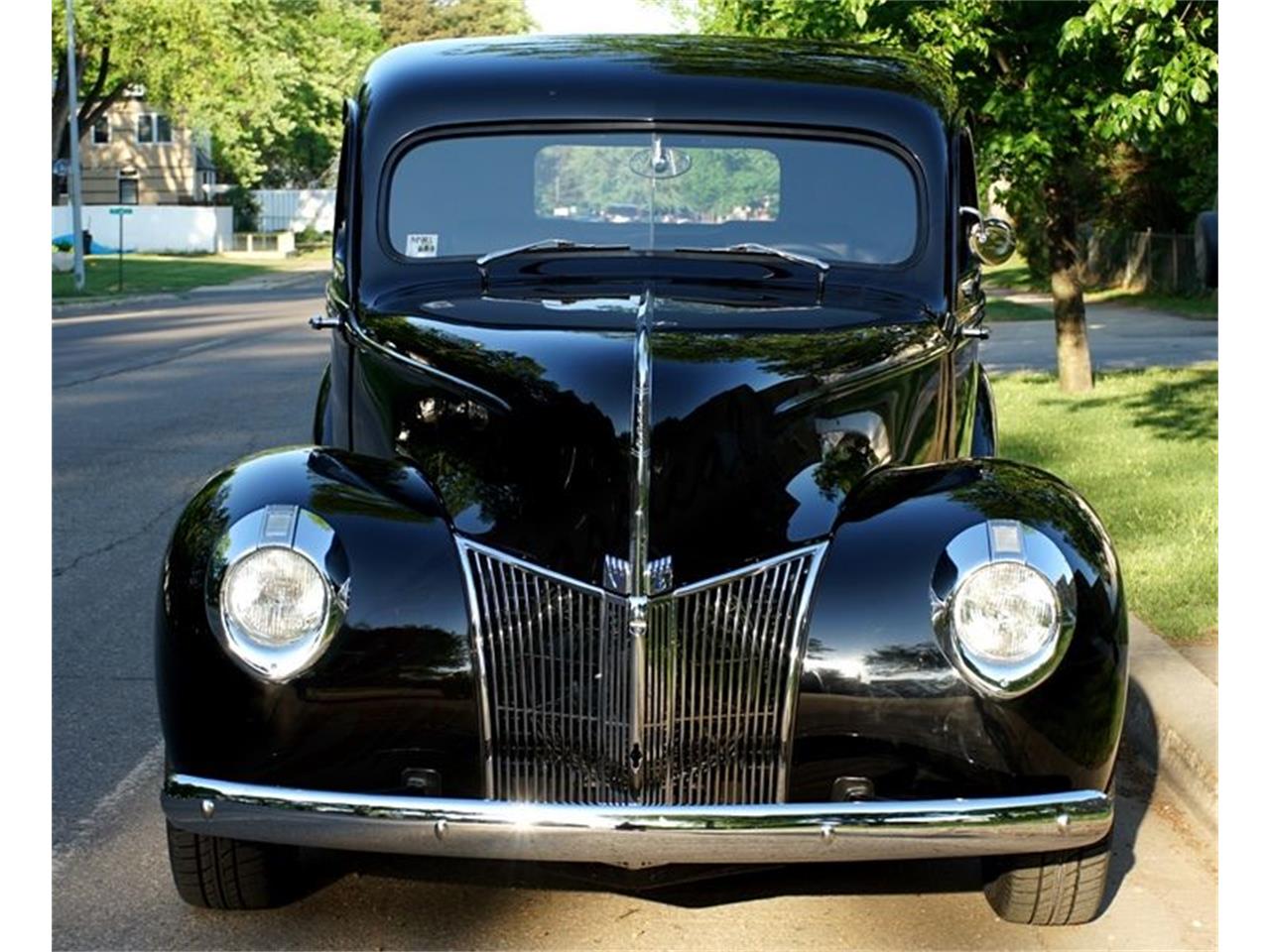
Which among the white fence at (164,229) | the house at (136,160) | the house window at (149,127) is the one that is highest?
the house window at (149,127)

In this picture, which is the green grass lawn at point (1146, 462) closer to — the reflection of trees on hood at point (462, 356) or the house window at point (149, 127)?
the reflection of trees on hood at point (462, 356)

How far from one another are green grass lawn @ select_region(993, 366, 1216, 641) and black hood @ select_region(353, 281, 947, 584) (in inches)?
89.3

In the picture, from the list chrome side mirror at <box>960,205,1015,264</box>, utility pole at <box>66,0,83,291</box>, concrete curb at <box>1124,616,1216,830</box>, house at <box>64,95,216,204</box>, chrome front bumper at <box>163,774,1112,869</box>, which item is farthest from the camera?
house at <box>64,95,216,204</box>

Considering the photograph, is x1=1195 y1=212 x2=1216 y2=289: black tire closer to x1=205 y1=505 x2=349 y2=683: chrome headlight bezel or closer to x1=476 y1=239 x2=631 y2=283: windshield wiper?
x1=476 y1=239 x2=631 y2=283: windshield wiper

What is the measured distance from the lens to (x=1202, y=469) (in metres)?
10.4

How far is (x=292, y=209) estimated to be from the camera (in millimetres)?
79375

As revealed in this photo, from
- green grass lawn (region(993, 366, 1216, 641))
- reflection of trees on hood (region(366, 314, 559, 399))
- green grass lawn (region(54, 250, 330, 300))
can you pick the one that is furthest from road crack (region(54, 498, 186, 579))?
green grass lawn (region(54, 250, 330, 300))

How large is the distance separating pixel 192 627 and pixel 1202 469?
7.50 metres

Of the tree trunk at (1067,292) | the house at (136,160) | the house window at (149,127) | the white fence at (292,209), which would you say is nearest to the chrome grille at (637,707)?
the tree trunk at (1067,292)

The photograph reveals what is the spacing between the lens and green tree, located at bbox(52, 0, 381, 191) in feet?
151

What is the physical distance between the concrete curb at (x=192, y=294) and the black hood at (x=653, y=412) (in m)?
26.7

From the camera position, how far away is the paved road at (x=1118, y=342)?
19812 millimetres
